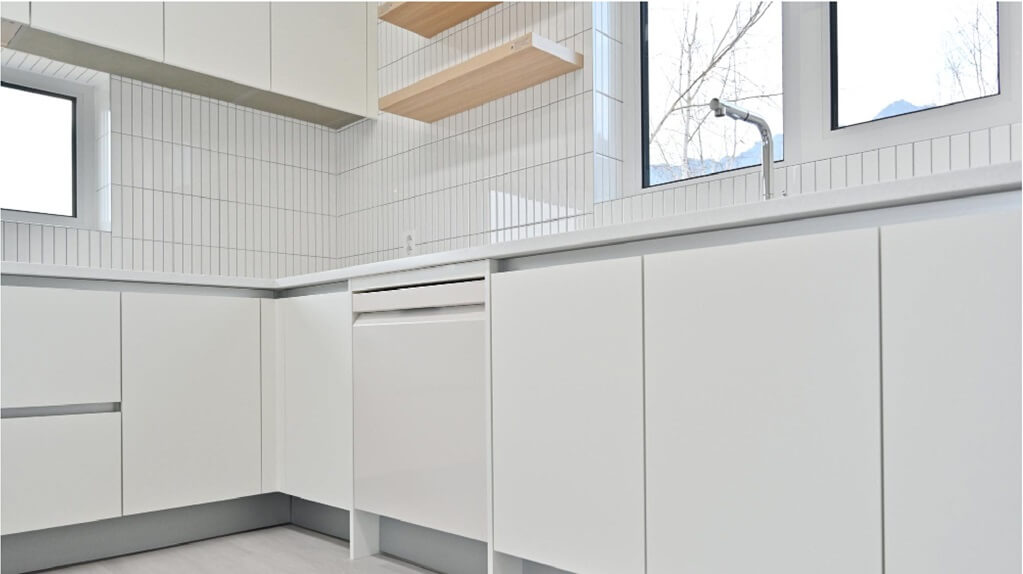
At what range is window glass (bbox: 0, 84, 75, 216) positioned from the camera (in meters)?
2.63

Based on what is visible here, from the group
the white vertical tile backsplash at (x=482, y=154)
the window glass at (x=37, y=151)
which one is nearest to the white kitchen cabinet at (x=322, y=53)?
the white vertical tile backsplash at (x=482, y=154)

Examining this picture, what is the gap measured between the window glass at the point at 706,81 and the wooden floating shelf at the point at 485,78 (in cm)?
28

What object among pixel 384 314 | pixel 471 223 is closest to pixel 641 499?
pixel 384 314

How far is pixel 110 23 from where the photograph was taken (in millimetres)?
2506

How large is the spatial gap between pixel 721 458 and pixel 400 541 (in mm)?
1194

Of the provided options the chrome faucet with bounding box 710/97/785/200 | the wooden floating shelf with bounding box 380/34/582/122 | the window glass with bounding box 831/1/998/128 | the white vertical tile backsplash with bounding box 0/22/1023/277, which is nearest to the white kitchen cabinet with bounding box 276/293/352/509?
the white vertical tile backsplash with bounding box 0/22/1023/277

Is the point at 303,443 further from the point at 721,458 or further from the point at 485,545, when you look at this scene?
the point at 721,458

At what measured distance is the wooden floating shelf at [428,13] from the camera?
2.71 meters

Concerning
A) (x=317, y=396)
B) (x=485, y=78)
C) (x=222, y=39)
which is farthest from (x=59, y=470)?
(x=485, y=78)

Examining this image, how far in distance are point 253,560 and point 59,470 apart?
583 millimetres

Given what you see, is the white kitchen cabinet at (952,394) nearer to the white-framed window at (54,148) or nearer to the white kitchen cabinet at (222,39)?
the white kitchen cabinet at (222,39)

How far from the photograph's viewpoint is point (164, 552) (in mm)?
2307

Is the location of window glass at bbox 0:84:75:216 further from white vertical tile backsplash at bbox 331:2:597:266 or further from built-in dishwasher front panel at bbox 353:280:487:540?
built-in dishwasher front panel at bbox 353:280:487:540

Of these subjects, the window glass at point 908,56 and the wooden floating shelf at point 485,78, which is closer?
the window glass at point 908,56
